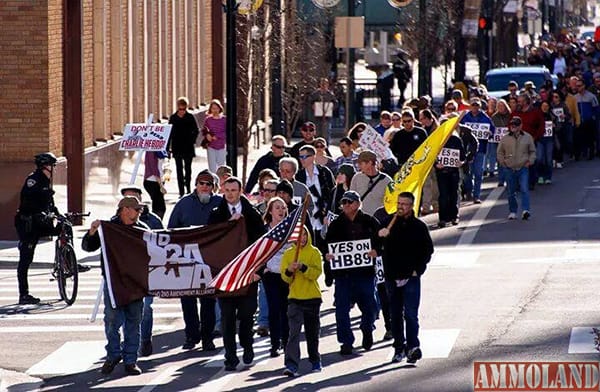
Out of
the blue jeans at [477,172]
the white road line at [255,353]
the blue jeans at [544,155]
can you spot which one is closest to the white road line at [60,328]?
the white road line at [255,353]

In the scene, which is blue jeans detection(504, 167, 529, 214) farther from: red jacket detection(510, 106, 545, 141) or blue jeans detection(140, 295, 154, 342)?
blue jeans detection(140, 295, 154, 342)

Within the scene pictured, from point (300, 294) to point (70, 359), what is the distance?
267cm

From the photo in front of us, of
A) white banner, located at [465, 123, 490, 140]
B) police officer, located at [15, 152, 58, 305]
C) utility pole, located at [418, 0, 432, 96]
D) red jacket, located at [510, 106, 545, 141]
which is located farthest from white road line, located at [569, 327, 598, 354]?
utility pole, located at [418, 0, 432, 96]

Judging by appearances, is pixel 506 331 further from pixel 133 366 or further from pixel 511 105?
pixel 511 105

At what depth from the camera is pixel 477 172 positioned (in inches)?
1196

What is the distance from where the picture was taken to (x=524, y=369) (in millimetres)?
15258

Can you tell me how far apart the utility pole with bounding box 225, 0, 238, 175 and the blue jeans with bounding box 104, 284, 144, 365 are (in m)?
9.17

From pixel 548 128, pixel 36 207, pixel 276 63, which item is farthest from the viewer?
pixel 276 63

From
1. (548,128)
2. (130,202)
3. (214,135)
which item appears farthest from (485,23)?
(130,202)

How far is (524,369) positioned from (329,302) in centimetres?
546

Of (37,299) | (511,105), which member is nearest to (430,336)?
(37,299)

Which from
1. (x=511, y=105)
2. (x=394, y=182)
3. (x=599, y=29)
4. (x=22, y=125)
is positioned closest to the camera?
(x=394, y=182)

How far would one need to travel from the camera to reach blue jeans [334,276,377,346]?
55.4 feet

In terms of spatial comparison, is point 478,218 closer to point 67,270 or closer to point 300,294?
point 67,270
